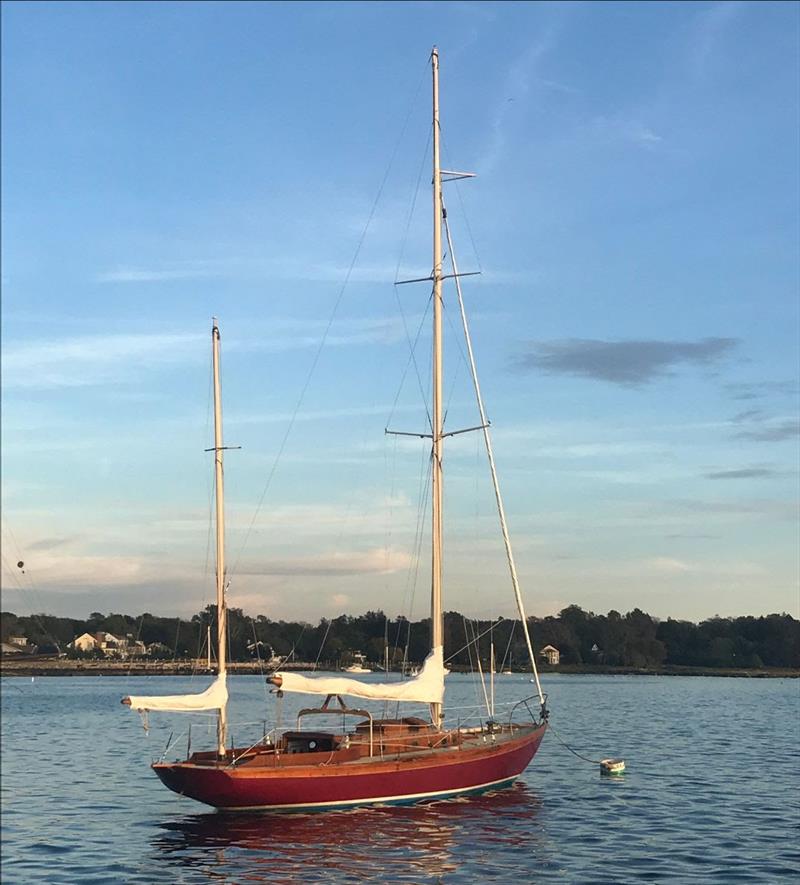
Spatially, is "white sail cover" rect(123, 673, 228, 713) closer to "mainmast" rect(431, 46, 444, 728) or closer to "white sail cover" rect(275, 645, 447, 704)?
"white sail cover" rect(275, 645, 447, 704)

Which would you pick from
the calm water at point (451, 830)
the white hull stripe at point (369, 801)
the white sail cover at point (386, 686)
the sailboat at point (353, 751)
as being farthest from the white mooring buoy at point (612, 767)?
the white sail cover at point (386, 686)

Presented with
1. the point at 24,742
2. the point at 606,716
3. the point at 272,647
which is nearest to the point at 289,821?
the point at 24,742

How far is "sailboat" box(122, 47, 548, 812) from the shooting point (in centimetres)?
3856

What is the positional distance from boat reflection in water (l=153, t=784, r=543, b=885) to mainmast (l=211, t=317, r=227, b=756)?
3.23 meters

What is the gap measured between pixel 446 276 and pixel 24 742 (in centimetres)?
4603

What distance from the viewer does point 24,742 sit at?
247ft

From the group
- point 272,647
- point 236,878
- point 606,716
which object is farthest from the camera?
point 272,647

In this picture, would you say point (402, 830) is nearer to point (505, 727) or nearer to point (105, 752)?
point (505, 727)

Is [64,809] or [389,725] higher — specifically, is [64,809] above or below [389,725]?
below

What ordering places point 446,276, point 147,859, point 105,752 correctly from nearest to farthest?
point 147,859 → point 446,276 → point 105,752

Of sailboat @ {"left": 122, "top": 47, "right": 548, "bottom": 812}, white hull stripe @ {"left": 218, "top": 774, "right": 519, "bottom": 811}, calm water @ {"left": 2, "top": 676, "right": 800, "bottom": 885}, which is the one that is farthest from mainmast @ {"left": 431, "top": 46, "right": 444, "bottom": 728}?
calm water @ {"left": 2, "top": 676, "right": 800, "bottom": 885}

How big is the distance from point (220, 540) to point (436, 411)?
11046 mm

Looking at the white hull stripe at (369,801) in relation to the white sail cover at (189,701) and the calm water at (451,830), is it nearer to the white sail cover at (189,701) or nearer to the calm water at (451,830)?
the calm water at (451,830)

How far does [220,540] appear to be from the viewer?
134 ft
